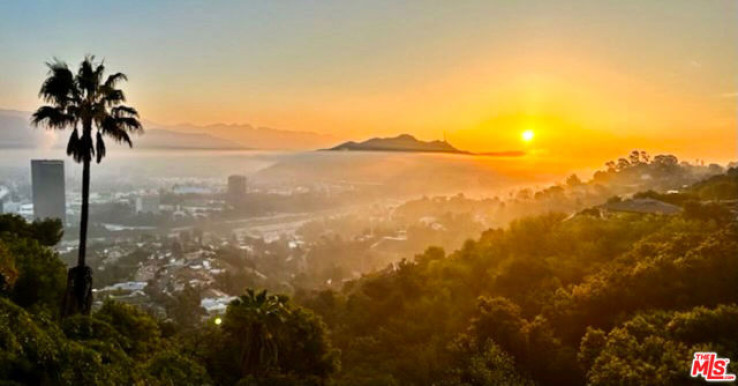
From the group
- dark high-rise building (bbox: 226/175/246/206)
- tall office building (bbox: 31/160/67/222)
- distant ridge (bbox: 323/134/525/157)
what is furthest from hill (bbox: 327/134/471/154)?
dark high-rise building (bbox: 226/175/246/206)

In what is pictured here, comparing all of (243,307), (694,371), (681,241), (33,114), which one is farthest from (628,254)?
(33,114)

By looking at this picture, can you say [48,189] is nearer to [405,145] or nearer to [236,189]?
[405,145]

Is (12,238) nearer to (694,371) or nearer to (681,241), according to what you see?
(694,371)

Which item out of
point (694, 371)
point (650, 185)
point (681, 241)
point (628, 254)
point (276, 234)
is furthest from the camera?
point (276, 234)

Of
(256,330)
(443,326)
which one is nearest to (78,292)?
(256,330)

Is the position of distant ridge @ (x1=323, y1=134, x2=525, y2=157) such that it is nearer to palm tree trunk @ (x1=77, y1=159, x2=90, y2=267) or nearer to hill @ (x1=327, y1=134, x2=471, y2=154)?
hill @ (x1=327, y1=134, x2=471, y2=154)

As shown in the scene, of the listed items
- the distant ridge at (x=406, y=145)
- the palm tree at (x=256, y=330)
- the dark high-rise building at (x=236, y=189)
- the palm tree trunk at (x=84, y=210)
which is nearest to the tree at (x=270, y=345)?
the palm tree at (x=256, y=330)

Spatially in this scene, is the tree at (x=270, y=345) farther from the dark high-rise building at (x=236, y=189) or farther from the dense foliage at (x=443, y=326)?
the dark high-rise building at (x=236, y=189)
